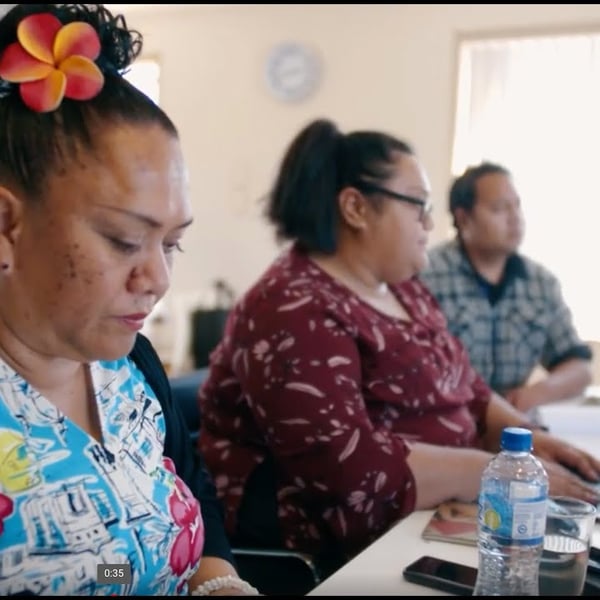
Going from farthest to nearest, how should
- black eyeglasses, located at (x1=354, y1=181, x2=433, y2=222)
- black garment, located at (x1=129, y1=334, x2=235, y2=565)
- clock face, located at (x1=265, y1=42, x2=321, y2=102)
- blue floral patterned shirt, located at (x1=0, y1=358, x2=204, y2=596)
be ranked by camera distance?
clock face, located at (x1=265, y1=42, x2=321, y2=102), black eyeglasses, located at (x1=354, y1=181, x2=433, y2=222), black garment, located at (x1=129, y1=334, x2=235, y2=565), blue floral patterned shirt, located at (x1=0, y1=358, x2=204, y2=596)

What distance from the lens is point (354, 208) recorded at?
5.38 ft

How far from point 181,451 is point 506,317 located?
1.49m

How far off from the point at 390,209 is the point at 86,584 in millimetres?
1035

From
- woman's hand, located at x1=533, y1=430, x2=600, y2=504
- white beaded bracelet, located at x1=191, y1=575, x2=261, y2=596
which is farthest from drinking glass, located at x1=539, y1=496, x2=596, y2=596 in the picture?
white beaded bracelet, located at x1=191, y1=575, x2=261, y2=596

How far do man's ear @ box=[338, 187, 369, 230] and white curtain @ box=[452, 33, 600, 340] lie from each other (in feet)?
7.59

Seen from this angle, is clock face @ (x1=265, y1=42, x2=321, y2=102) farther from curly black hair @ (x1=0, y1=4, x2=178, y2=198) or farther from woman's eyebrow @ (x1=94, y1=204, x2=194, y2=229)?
woman's eyebrow @ (x1=94, y1=204, x2=194, y2=229)

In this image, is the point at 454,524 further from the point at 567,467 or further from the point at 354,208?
the point at 354,208

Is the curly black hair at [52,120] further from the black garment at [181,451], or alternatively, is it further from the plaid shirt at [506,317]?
the plaid shirt at [506,317]

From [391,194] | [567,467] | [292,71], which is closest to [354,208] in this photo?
[391,194]

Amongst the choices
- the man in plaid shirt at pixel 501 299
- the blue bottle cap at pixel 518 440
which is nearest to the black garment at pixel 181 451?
the blue bottle cap at pixel 518 440

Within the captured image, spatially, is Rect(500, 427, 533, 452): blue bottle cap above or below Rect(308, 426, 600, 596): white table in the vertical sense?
above

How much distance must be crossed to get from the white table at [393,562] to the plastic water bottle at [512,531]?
0.19ft

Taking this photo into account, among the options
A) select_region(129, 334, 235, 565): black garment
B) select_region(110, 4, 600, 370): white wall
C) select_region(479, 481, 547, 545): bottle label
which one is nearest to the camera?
select_region(479, 481, 547, 545): bottle label

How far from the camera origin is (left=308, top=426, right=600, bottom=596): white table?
3.20 ft
